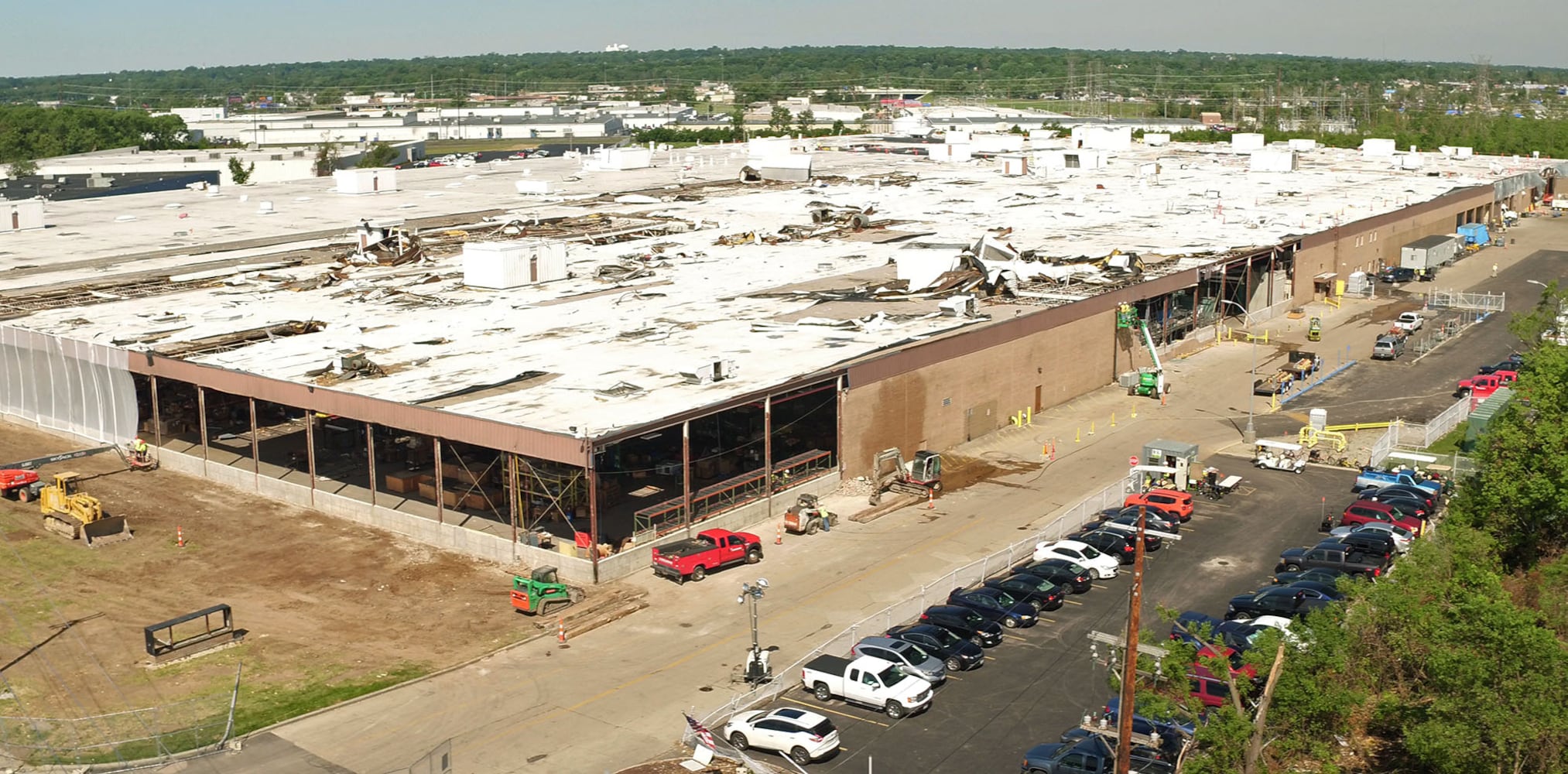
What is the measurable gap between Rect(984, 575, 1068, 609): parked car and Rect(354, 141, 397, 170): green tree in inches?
4121

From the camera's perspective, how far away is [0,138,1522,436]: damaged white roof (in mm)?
50156

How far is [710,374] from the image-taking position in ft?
157

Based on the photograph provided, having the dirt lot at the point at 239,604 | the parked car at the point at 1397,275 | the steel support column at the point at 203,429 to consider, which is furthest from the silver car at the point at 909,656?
the parked car at the point at 1397,275

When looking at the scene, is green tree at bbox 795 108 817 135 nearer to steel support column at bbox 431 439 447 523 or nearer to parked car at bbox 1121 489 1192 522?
parked car at bbox 1121 489 1192 522

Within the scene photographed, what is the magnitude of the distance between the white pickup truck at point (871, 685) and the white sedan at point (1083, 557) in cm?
998

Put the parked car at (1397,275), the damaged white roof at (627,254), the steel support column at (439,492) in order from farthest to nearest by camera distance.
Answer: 1. the parked car at (1397,275)
2. the damaged white roof at (627,254)
3. the steel support column at (439,492)

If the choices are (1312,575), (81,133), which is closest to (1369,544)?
(1312,575)

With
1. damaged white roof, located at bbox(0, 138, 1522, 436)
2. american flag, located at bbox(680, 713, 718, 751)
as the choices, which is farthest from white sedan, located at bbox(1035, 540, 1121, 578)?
american flag, located at bbox(680, 713, 718, 751)

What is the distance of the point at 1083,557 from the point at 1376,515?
10.3 m

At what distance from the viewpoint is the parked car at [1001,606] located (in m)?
37.4

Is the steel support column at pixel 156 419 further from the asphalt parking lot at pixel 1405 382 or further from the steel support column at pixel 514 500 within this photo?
the asphalt parking lot at pixel 1405 382

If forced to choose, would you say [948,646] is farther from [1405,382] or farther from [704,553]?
[1405,382]

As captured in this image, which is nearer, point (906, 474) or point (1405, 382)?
point (906, 474)

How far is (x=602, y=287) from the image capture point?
67.2m
